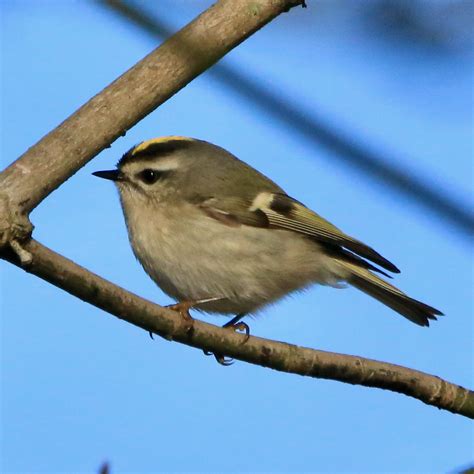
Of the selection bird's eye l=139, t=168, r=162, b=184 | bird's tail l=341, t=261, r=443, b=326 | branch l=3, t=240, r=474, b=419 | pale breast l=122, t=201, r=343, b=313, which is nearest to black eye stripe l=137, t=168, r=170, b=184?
bird's eye l=139, t=168, r=162, b=184

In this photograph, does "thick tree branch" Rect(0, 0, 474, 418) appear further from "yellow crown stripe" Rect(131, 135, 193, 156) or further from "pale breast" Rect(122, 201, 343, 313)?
"yellow crown stripe" Rect(131, 135, 193, 156)

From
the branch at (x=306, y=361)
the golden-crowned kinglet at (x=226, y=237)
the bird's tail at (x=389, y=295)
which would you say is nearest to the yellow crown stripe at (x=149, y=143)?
the golden-crowned kinglet at (x=226, y=237)

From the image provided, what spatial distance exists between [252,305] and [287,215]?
0.42 meters

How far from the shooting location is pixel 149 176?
347 centimetres

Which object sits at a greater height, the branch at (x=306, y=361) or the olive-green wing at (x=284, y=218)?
the olive-green wing at (x=284, y=218)

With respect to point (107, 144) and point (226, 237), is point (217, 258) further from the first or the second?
point (107, 144)

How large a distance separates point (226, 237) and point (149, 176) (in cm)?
51

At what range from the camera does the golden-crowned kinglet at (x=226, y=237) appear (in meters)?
3.13

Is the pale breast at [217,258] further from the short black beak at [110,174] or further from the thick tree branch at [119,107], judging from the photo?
the thick tree branch at [119,107]

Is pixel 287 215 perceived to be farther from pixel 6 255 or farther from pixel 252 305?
pixel 6 255

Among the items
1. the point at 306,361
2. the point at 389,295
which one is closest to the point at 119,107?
the point at 306,361

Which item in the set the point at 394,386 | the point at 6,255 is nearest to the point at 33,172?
the point at 6,255

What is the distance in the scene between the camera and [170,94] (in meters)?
2.01

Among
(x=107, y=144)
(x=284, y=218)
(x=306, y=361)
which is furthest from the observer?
(x=284, y=218)
